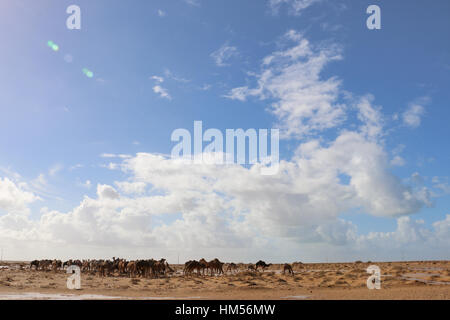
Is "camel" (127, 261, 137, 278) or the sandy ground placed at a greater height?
the sandy ground

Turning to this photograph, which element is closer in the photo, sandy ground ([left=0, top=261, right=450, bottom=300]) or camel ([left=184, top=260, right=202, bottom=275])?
sandy ground ([left=0, top=261, right=450, bottom=300])

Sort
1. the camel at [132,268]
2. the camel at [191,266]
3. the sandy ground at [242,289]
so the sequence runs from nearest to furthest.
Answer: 1. the sandy ground at [242,289]
2. the camel at [132,268]
3. the camel at [191,266]

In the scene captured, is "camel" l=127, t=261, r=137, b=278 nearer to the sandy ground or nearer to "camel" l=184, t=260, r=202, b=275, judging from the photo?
"camel" l=184, t=260, r=202, b=275

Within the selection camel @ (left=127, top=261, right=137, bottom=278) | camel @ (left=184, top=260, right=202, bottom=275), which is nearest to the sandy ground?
camel @ (left=184, top=260, right=202, bottom=275)

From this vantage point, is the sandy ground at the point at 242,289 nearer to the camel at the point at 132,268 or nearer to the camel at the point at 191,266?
the camel at the point at 191,266

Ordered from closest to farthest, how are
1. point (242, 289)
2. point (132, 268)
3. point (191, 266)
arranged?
point (242, 289), point (132, 268), point (191, 266)

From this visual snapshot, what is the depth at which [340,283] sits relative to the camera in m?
35.7

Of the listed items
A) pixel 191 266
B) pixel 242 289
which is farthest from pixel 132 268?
pixel 242 289

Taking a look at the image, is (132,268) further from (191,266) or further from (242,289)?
(242,289)

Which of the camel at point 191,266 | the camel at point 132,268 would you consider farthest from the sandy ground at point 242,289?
the camel at point 132,268

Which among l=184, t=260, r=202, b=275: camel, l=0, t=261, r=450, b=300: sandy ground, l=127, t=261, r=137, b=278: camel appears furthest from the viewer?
l=184, t=260, r=202, b=275: camel
